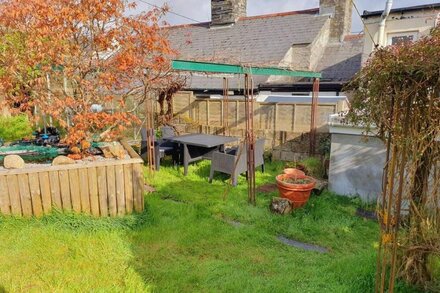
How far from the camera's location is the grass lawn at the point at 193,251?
359 cm

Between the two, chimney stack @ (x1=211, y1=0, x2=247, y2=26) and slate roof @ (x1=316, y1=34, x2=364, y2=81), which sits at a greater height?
chimney stack @ (x1=211, y1=0, x2=247, y2=26)

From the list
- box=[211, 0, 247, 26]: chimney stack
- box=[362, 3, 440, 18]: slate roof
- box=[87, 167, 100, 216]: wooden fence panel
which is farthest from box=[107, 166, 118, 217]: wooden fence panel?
box=[211, 0, 247, 26]: chimney stack

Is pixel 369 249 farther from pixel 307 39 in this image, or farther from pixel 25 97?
pixel 307 39

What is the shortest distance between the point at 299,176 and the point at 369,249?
2.20 m

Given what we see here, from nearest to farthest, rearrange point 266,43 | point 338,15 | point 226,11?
point 338,15 < point 266,43 < point 226,11

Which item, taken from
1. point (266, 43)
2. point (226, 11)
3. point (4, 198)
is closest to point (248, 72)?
point (4, 198)

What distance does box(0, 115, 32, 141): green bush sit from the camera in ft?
38.0

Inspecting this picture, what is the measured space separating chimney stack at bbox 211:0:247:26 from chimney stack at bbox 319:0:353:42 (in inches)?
207

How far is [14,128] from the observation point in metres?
12.4

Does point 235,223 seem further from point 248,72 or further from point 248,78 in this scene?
point 248,78

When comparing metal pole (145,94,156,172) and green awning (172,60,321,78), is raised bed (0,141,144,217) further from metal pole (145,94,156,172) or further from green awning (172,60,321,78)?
metal pole (145,94,156,172)

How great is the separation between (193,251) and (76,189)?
7.05 ft

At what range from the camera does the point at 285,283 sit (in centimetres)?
362

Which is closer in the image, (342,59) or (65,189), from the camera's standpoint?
(65,189)
